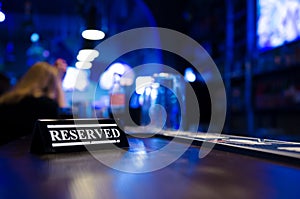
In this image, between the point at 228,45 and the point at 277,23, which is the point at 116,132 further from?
the point at 228,45

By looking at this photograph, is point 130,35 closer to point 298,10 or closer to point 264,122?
point 298,10

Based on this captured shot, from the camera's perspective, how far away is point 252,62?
280 centimetres

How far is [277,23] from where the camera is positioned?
2.38 meters

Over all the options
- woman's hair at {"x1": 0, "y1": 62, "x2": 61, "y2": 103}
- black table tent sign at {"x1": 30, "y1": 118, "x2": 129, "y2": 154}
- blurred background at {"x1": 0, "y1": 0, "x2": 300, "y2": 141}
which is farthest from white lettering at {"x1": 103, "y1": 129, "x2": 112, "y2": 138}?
woman's hair at {"x1": 0, "y1": 62, "x2": 61, "y2": 103}

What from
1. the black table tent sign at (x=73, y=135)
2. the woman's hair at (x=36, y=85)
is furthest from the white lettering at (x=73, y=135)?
the woman's hair at (x=36, y=85)

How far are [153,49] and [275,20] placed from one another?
111 cm

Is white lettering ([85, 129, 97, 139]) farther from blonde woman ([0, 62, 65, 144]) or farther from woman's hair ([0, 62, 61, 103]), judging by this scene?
woman's hair ([0, 62, 61, 103])

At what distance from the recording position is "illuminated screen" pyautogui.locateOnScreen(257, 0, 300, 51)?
2.13 metres

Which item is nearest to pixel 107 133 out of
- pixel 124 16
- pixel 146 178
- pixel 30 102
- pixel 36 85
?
pixel 146 178

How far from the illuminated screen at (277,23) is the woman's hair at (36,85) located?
5.99 ft

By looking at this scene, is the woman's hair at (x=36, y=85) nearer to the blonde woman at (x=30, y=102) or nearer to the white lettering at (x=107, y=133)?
the blonde woman at (x=30, y=102)

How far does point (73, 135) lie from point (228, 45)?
2974mm

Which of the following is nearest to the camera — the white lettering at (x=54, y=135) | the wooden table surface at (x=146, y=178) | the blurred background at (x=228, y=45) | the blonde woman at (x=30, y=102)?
the wooden table surface at (x=146, y=178)

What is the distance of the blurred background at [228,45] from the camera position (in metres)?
2.28
